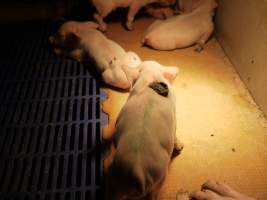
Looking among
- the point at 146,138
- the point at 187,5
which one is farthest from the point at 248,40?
the point at 146,138

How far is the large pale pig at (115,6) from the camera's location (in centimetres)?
301

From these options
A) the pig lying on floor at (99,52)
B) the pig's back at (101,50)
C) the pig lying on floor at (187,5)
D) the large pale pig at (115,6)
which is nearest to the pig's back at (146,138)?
the pig lying on floor at (99,52)

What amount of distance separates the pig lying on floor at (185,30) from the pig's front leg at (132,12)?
315mm

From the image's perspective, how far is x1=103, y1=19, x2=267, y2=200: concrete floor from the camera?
6.22 feet

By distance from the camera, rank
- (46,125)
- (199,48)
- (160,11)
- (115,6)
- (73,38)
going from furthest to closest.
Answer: (160,11) → (115,6) → (199,48) → (73,38) → (46,125)

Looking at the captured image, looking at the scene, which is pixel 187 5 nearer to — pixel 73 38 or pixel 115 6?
pixel 115 6

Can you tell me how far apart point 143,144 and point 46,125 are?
0.96 m

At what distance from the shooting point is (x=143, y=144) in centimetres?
147

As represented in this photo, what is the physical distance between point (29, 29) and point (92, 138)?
5.57 ft

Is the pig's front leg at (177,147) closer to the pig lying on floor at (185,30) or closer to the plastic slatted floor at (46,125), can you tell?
the plastic slatted floor at (46,125)

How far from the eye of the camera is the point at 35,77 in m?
2.59

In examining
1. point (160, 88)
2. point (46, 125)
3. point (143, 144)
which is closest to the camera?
point (143, 144)

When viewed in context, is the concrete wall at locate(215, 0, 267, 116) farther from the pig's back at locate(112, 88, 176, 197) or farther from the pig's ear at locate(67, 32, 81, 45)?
the pig's ear at locate(67, 32, 81, 45)

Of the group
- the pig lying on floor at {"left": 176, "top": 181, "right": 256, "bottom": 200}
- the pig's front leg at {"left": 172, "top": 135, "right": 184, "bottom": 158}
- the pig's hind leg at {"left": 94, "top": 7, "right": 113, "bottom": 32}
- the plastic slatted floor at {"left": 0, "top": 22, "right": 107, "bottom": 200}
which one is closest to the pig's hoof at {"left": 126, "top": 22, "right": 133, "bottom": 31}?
the pig's hind leg at {"left": 94, "top": 7, "right": 113, "bottom": 32}
